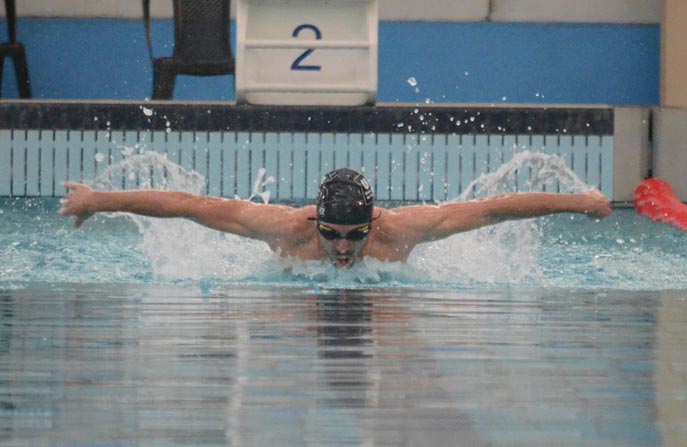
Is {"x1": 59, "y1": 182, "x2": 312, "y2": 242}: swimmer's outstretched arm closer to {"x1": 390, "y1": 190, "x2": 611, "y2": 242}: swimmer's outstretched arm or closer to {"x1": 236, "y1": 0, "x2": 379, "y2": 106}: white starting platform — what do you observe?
{"x1": 390, "y1": 190, "x2": 611, "y2": 242}: swimmer's outstretched arm

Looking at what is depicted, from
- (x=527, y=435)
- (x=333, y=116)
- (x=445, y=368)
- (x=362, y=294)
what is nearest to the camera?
(x=527, y=435)

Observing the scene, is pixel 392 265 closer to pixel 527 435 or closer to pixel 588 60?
pixel 527 435

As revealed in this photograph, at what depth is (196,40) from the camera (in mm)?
10359

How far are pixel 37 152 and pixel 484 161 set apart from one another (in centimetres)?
280

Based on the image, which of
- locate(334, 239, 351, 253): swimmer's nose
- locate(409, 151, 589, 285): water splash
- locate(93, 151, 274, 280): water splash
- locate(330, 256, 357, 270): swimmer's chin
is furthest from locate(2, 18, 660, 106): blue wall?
locate(334, 239, 351, 253): swimmer's nose

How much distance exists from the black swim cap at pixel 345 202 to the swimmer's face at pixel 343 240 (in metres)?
0.03

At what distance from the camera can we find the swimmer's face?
5.94m

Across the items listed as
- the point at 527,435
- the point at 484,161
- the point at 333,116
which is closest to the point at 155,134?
the point at 333,116

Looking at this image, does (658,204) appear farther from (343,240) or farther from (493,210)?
(343,240)

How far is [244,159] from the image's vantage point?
32.3 ft

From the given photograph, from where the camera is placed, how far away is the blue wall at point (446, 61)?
11.7 meters

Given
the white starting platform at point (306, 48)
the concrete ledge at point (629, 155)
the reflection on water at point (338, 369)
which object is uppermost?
the white starting platform at point (306, 48)

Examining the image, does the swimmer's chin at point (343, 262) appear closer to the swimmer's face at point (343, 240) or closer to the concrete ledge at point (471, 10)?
the swimmer's face at point (343, 240)

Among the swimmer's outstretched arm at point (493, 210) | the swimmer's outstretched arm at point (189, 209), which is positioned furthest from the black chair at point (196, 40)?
the swimmer's outstretched arm at point (493, 210)
